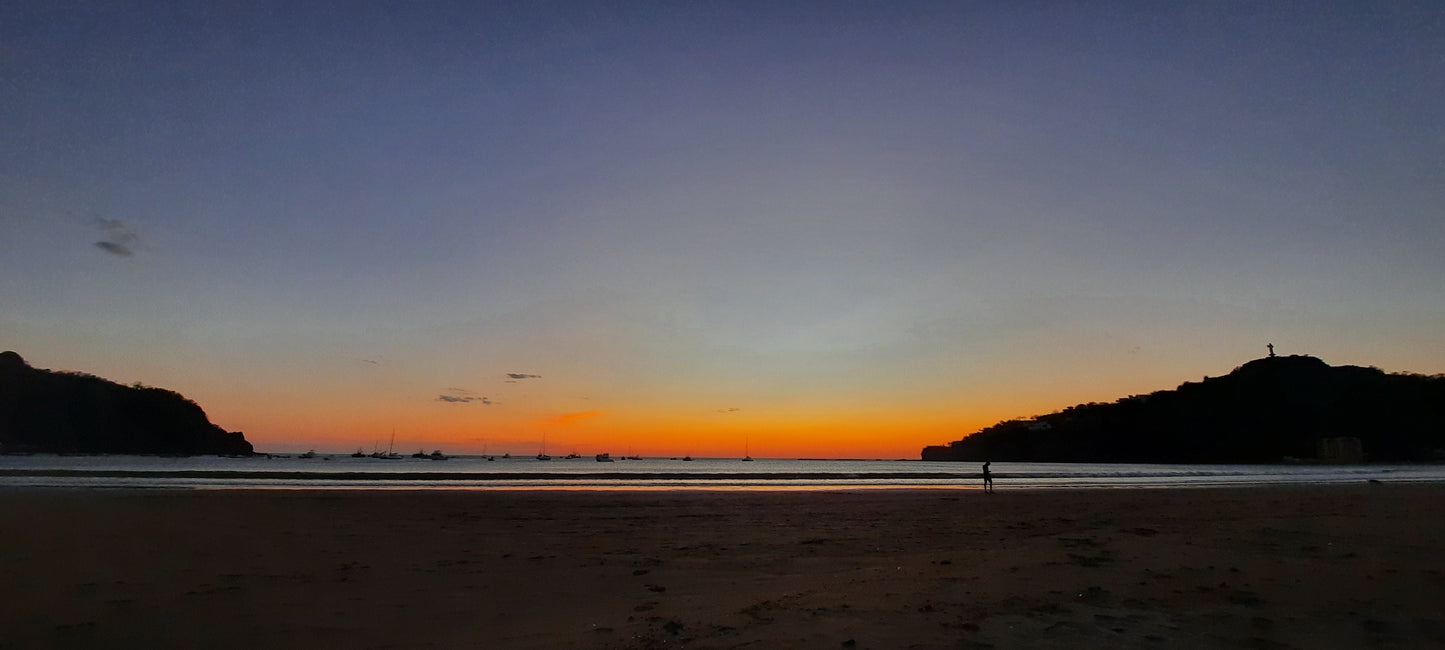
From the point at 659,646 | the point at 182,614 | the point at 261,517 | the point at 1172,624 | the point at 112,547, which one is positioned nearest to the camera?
the point at 659,646

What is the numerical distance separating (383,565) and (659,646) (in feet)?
22.4

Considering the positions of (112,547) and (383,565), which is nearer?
(383,565)

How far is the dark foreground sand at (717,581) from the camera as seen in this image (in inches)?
267

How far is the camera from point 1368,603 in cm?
782

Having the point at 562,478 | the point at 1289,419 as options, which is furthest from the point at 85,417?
the point at 1289,419

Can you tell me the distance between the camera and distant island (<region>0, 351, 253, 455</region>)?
122m

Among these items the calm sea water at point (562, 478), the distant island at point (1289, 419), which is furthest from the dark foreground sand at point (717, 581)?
the distant island at point (1289, 419)

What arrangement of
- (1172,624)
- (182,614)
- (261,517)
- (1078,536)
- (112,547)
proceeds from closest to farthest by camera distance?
(1172,624), (182,614), (112,547), (1078,536), (261,517)

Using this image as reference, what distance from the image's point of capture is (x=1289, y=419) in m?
139

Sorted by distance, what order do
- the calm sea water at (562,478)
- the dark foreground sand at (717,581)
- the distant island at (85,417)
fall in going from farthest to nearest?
the distant island at (85,417) < the calm sea water at (562,478) < the dark foreground sand at (717,581)

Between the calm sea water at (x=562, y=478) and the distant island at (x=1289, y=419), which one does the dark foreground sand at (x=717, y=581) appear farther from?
the distant island at (x=1289, y=419)

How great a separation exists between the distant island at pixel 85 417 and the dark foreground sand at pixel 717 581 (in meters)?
136

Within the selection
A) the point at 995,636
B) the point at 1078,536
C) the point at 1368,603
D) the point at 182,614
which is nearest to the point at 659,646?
the point at 995,636

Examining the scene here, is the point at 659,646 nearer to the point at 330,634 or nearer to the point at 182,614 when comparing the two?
the point at 330,634
